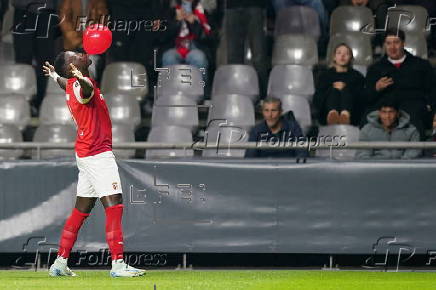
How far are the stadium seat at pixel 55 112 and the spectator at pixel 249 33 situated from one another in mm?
2398

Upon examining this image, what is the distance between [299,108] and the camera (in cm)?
1554

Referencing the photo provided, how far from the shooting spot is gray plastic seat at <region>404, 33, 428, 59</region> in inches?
658

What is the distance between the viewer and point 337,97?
15211mm

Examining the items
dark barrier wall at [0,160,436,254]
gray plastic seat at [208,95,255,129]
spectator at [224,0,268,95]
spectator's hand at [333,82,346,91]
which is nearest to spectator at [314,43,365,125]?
spectator's hand at [333,82,346,91]

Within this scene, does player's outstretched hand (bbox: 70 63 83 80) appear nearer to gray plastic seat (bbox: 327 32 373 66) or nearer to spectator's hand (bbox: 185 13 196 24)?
spectator's hand (bbox: 185 13 196 24)

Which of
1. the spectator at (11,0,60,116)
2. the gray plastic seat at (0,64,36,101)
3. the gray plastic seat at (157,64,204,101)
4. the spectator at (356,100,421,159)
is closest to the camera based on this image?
the spectator at (356,100,421,159)

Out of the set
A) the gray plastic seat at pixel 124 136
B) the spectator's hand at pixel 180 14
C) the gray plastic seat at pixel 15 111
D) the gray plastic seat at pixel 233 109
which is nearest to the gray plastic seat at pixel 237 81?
the gray plastic seat at pixel 233 109

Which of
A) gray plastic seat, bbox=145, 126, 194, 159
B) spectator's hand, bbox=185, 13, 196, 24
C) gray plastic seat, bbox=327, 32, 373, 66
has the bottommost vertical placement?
gray plastic seat, bbox=145, 126, 194, 159

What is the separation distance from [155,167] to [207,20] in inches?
206

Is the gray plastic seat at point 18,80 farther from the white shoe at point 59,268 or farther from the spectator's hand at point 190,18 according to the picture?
the white shoe at point 59,268

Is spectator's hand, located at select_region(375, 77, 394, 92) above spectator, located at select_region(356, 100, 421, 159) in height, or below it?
above

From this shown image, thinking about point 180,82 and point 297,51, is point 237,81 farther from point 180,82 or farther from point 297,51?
→ point 297,51

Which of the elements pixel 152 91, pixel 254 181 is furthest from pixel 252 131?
pixel 152 91

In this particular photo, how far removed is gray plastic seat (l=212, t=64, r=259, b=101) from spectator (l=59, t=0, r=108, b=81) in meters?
1.76
